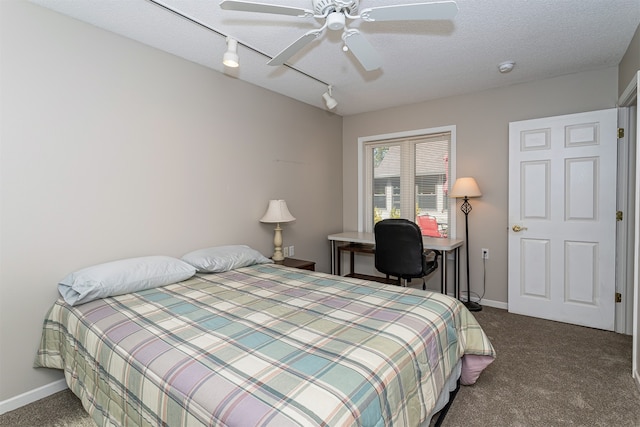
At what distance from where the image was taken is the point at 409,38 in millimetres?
2420

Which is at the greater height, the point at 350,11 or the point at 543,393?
the point at 350,11

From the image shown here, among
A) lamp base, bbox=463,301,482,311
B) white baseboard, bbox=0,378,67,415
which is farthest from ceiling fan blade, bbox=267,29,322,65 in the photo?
lamp base, bbox=463,301,482,311

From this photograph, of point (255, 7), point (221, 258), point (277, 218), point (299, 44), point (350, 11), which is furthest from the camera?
point (277, 218)

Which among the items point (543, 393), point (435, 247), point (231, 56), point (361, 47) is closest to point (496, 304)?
point (435, 247)

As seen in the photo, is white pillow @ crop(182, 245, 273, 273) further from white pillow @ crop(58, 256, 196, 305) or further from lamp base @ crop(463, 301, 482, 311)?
lamp base @ crop(463, 301, 482, 311)

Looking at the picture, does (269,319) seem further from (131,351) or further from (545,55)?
(545,55)

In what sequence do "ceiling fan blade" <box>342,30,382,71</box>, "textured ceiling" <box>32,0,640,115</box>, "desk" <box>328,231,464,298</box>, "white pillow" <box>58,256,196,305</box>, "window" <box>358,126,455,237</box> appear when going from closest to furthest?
"ceiling fan blade" <box>342,30,382,71</box>, "white pillow" <box>58,256,196,305</box>, "textured ceiling" <box>32,0,640,115</box>, "desk" <box>328,231,464,298</box>, "window" <box>358,126,455,237</box>

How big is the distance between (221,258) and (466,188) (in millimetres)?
2685

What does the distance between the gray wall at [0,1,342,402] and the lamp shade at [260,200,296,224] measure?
0.49 feet

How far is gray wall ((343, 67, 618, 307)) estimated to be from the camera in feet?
10.4

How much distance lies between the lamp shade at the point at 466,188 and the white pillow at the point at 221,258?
225 cm

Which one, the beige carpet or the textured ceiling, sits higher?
the textured ceiling

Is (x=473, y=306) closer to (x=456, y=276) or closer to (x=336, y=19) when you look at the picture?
(x=456, y=276)

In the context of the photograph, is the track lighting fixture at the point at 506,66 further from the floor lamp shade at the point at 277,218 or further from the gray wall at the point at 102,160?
the floor lamp shade at the point at 277,218
